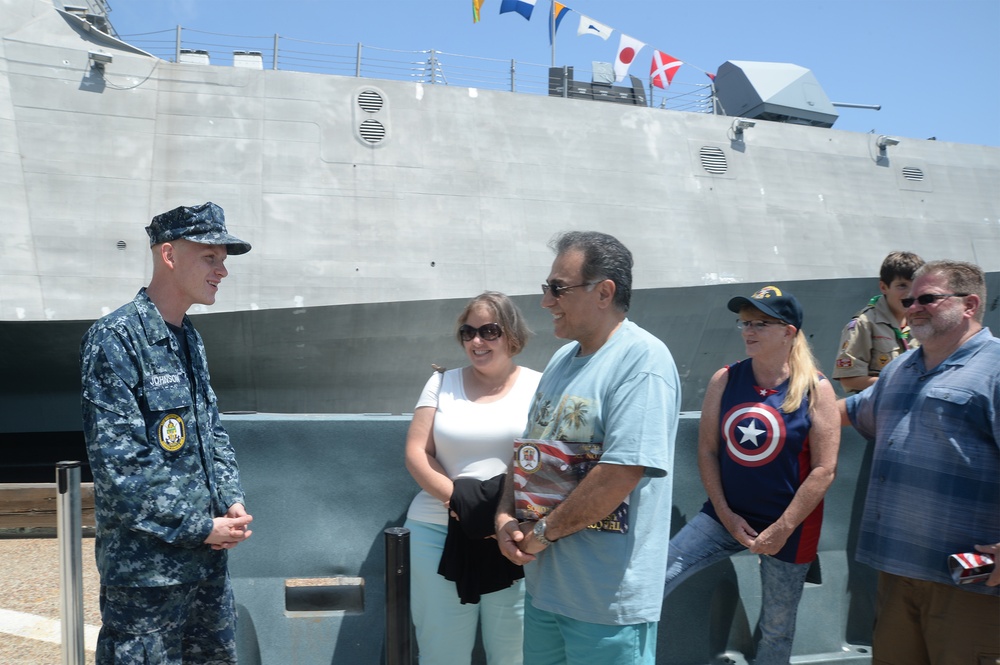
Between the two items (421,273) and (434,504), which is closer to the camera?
(434,504)

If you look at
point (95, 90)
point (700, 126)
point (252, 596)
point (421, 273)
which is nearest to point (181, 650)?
point (252, 596)

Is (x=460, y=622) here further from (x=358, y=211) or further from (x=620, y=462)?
(x=358, y=211)

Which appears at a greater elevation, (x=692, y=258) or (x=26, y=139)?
(x=26, y=139)

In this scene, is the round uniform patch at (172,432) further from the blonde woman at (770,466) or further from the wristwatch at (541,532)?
the blonde woman at (770,466)

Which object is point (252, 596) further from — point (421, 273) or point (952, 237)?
point (952, 237)

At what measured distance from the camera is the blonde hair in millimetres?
2699

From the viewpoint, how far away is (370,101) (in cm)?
1088

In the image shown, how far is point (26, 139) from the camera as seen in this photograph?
9.01 m

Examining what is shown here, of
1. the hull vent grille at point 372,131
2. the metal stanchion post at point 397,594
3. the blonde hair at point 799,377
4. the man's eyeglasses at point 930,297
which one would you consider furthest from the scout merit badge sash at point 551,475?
the hull vent grille at point 372,131

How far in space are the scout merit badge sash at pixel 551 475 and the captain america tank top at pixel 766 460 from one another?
0.84 metres

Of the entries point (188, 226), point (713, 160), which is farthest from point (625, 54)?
point (188, 226)

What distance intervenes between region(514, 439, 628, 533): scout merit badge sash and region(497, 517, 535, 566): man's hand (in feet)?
0.12

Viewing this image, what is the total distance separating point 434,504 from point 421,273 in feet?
25.8

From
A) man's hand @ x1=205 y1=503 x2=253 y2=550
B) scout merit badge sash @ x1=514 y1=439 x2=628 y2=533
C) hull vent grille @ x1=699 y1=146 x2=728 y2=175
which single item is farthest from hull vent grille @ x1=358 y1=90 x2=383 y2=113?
scout merit badge sash @ x1=514 y1=439 x2=628 y2=533
